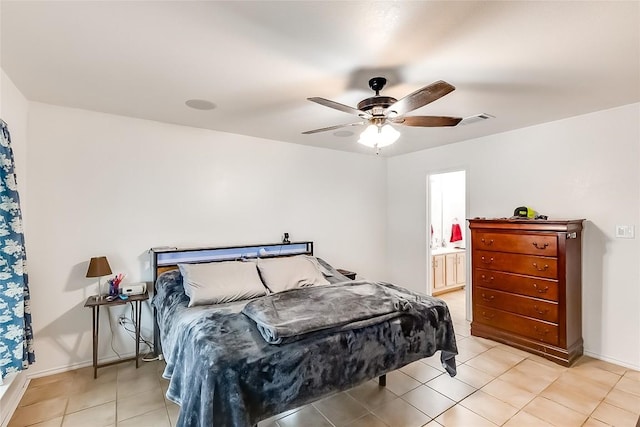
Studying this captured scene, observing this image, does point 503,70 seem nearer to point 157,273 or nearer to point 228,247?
→ point 228,247

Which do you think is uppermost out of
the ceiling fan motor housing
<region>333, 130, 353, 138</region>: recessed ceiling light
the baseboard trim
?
<region>333, 130, 353, 138</region>: recessed ceiling light

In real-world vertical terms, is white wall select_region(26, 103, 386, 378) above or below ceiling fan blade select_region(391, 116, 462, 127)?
below

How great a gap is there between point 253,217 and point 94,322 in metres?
1.95

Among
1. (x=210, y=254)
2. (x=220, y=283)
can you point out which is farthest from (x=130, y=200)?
(x=220, y=283)

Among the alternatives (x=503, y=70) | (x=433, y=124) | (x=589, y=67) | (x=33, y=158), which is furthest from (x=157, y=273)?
(x=589, y=67)

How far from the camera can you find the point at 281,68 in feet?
7.13

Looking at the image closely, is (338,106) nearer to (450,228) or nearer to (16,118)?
(16,118)

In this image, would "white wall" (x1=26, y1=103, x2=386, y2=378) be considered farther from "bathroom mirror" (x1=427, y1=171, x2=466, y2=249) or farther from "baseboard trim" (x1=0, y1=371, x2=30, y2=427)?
"bathroom mirror" (x1=427, y1=171, x2=466, y2=249)

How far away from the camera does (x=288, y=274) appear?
320 centimetres

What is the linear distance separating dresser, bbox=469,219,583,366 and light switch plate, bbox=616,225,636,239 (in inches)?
11.7

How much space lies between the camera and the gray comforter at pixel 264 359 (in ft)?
5.27

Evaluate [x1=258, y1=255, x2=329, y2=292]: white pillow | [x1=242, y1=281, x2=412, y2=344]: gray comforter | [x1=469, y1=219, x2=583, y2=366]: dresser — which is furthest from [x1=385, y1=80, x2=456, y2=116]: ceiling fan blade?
[x1=469, y1=219, x2=583, y2=366]: dresser

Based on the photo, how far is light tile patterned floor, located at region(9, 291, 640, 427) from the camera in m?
2.23

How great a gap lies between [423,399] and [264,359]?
5.04ft
